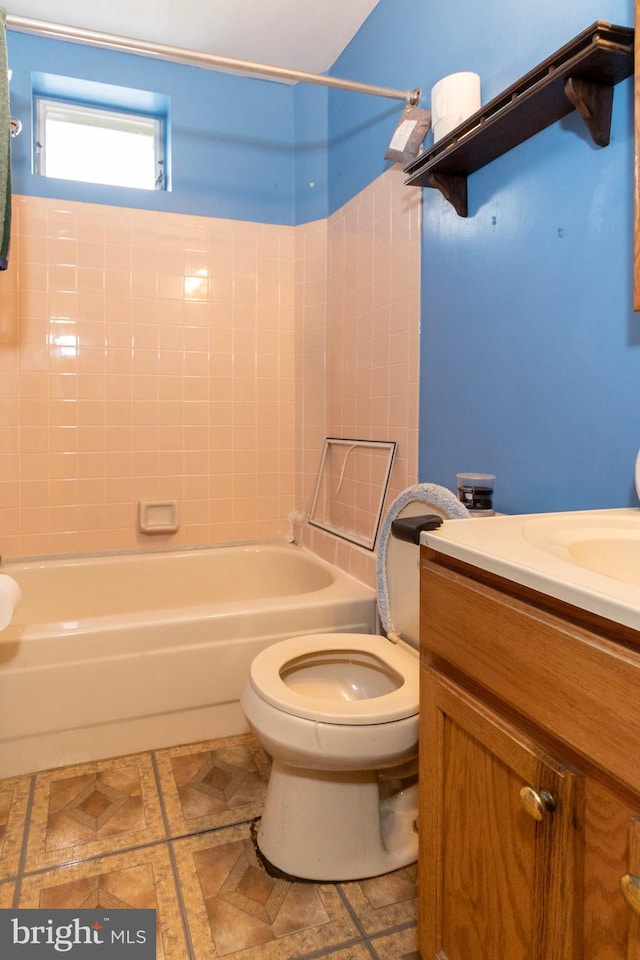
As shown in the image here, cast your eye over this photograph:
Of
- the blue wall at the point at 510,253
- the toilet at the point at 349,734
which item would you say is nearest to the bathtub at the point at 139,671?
the toilet at the point at 349,734

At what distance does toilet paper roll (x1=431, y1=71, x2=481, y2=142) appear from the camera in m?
1.47

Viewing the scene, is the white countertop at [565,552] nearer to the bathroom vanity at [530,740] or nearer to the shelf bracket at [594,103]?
the bathroom vanity at [530,740]

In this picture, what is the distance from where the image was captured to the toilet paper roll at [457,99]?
1.47m

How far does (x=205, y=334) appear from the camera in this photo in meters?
2.50

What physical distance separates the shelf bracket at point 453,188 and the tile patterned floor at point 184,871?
1.61 metres

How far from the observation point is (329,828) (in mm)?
1290

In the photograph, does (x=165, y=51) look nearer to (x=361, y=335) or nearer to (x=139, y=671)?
(x=361, y=335)

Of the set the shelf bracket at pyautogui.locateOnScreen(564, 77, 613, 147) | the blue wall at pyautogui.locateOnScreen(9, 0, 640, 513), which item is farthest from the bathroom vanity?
the shelf bracket at pyautogui.locateOnScreen(564, 77, 613, 147)

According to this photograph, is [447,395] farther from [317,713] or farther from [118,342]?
[118,342]

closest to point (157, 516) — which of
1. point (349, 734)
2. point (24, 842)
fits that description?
point (24, 842)

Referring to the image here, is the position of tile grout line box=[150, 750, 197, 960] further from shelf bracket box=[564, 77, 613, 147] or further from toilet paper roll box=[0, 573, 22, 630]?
shelf bracket box=[564, 77, 613, 147]

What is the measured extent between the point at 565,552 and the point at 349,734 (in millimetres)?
604

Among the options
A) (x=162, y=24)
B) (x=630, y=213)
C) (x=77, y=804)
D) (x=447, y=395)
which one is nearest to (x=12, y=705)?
(x=77, y=804)

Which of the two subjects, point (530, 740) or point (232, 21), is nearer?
point (530, 740)
